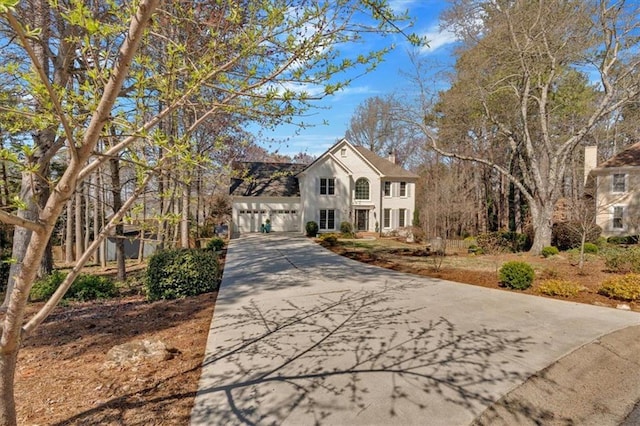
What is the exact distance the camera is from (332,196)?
26031 mm

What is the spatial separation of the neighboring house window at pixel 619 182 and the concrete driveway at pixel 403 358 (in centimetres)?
2043

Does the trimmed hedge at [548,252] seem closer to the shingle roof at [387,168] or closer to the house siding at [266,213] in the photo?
the shingle roof at [387,168]

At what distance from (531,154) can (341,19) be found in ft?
52.0

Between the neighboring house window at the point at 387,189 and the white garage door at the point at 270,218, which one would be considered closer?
the white garage door at the point at 270,218

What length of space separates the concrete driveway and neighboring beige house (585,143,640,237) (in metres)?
19.8

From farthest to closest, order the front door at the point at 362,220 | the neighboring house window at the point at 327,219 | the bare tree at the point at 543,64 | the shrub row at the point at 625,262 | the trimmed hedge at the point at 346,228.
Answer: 1. the front door at the point at 362,220
2. the neighboring house window at the point at 327,219
3. the trimmed hedge at the point at 346,228
4. the bare tree at the point at 543,64
5. the shrub row at the point at 625,262

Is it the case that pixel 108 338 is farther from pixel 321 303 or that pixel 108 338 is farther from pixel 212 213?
pixel 212 213

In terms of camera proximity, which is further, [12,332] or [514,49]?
[514,49]

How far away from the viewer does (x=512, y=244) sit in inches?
742

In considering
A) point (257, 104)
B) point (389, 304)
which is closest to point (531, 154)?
point (389, 304)

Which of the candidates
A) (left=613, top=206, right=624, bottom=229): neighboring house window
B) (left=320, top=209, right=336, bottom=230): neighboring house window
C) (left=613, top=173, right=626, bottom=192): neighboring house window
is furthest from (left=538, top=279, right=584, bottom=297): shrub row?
(left=613, top=173, right=626, bottom=192): neighboring house window

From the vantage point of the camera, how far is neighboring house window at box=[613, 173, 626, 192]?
2184 cm

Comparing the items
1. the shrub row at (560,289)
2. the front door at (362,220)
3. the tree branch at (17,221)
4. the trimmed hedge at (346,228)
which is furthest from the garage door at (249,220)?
the tree branch at (17,221)

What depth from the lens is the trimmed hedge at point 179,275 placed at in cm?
796
